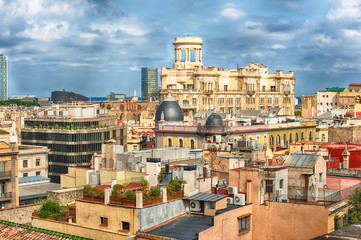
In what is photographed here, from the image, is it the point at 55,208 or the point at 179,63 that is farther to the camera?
the point at 179,63

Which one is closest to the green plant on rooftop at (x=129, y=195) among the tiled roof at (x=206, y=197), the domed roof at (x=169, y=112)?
the tiled roof at (x=206, y=197)

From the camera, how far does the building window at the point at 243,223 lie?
34.3m

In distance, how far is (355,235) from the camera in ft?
85.6

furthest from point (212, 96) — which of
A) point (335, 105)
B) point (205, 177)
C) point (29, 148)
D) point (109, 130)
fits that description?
point (205, 177)

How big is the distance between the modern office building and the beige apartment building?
2851 cm

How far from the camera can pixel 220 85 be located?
446 feet

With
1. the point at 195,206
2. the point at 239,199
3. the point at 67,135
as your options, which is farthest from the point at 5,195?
the point at 67,135

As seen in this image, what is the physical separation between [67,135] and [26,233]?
56.4 m

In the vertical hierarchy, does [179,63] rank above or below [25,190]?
above

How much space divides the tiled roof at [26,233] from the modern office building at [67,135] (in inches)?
2035

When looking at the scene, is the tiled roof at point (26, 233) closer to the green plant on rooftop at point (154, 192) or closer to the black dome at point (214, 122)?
the green plant on rooftop at point (154, 192)

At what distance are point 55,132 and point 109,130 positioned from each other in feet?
30.0

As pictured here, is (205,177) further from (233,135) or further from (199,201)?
(233,135)

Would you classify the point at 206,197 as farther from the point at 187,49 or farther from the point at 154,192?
the point at 187,49
